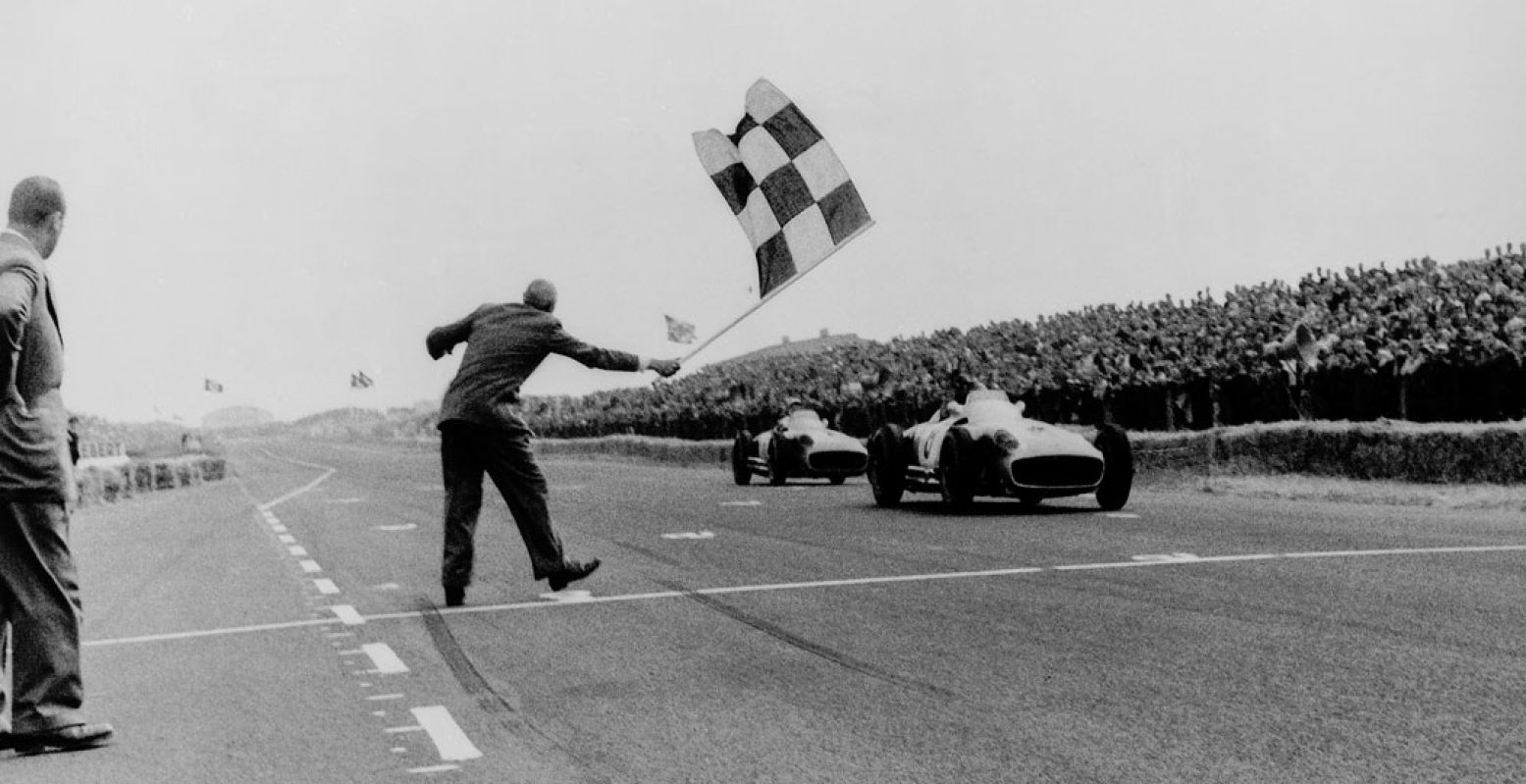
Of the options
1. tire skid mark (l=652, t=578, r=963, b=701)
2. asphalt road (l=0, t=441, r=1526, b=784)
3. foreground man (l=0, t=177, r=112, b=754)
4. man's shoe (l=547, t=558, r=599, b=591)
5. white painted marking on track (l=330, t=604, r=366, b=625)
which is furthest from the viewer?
man's shoe (l=547, t=558, r=599, b=591)

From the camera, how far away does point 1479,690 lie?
18.4 ft

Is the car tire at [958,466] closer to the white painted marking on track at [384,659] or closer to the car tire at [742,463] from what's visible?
the white painted marking on track at [384,659]

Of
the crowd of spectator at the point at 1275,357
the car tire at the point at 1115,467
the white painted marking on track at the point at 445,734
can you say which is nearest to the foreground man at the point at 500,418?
the white painted marking on track at the point at 445,734

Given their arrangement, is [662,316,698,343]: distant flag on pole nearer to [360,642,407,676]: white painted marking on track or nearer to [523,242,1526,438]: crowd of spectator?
[523,242,1526,438]: crowd of spectator

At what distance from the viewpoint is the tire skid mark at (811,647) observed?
6.12m

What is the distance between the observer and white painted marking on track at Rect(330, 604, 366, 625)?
8945 mm

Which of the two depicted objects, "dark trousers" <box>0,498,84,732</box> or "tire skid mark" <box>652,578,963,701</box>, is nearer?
"dark trousers" <box>0,498,84,732</box>

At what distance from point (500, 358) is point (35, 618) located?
4324mm

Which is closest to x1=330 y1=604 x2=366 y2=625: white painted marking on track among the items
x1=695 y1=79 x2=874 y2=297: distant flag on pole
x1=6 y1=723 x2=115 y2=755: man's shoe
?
x1=6 y1=723 x2=115 y2=755: man's shoe

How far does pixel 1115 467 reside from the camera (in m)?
15.8

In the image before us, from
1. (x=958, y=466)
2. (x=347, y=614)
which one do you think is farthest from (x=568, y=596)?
(x=958, y=466)

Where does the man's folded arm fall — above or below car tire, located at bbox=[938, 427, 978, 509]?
above

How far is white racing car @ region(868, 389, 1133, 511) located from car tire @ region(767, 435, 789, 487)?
8.35 metres

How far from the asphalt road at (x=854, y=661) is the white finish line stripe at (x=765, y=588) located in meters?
0.05
